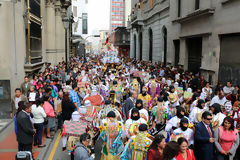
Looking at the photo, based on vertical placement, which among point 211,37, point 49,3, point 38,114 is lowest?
point 38,114

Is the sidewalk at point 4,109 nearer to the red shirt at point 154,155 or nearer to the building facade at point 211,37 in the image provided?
the red shirt at point 154,155

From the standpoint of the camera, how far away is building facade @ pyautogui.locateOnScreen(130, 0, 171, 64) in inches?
1076

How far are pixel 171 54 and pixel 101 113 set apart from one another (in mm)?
18556

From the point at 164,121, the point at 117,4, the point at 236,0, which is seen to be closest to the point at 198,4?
the point at 236,0

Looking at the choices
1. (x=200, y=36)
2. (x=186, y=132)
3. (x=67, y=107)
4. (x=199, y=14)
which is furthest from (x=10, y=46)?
(x=200, y=36)

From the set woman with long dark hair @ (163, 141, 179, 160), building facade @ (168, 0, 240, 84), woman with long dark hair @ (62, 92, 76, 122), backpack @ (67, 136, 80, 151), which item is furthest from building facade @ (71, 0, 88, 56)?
woman with long dark hair @ (163, 141, 179, 160)

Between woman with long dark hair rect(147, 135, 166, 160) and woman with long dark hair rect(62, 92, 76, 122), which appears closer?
woman with long dark hair rect(147, 135, 166, 160)

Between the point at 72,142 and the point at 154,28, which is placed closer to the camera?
the point at 72,142

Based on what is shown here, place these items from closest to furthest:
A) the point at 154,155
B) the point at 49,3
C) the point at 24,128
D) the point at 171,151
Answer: the point at 171,151
the point at 154,155
the point at 24,128
the point at 49,3

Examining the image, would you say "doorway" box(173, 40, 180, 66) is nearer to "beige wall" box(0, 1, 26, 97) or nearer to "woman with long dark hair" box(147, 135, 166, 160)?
"beige wall" box(0, 1, 26, 97)

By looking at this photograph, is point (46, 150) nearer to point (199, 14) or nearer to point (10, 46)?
point (10, 46)

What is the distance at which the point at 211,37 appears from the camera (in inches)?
626

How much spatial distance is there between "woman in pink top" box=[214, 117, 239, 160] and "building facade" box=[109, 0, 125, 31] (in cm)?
16014

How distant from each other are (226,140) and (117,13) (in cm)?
16378
